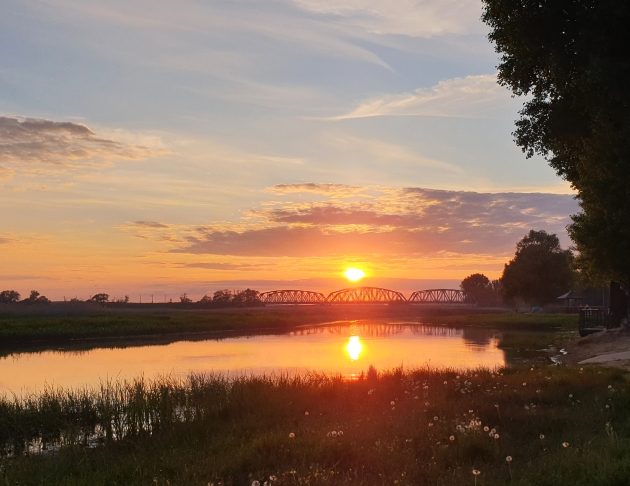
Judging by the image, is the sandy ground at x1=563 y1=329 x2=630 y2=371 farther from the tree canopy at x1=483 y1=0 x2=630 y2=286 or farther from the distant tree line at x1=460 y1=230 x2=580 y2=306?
the distant tree line at x1=460 y1=230 x2=580 y2=306

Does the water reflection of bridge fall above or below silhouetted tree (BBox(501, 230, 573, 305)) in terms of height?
below

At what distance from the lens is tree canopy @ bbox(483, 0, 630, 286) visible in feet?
56.4

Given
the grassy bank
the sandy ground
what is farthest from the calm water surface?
the grassy bank

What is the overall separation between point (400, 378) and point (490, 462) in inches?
462

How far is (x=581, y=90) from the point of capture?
18766mm

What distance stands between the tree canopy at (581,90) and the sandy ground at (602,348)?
19.6ft

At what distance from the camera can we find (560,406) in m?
13.8

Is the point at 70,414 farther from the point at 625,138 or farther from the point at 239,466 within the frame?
the point at 625,138

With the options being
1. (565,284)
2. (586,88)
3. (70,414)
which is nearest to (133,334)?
(70,414)

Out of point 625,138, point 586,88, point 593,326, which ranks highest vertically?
point 586,88

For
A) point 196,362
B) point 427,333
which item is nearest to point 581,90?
point 196,362

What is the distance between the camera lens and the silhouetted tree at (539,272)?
4402 inches

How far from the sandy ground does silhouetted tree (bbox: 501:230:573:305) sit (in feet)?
239

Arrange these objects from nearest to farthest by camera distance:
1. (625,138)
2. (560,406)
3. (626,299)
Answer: (560,406)
(625,138)
(626,299)
